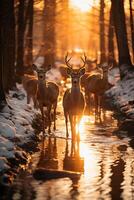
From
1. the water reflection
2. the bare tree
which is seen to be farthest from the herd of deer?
the bare tree

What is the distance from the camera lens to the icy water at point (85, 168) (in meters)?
11.3

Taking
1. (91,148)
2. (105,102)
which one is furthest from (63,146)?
(105,102)

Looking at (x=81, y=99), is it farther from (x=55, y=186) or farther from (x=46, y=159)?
(x=55, y=186)

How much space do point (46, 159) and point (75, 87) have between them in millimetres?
3120

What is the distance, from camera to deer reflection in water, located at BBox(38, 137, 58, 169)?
46.0 ft

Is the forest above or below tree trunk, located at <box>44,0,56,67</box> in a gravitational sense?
below

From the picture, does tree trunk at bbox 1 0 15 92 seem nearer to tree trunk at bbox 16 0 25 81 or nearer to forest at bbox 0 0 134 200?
forest at bbox 0 0 134 200

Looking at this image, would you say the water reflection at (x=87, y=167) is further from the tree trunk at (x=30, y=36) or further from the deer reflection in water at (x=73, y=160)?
the tree trunk at (x=30, y=36)

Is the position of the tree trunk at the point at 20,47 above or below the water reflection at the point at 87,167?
above

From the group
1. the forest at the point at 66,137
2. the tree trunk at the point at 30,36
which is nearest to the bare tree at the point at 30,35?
the tree trunk at the point at 30,36

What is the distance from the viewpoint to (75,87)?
17062mm

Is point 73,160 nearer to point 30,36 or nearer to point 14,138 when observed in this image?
point 14,138

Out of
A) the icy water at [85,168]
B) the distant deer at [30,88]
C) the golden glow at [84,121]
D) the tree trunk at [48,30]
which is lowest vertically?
the icy water at [85,168]

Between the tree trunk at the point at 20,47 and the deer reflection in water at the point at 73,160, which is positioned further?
the tree trunk at the point at 20,47
